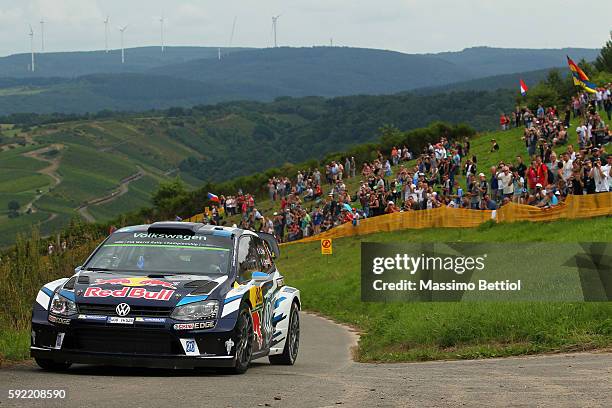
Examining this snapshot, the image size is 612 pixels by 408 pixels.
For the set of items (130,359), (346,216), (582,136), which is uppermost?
(582,136)

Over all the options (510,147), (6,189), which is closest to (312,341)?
(510,147)

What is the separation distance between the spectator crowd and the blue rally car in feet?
68.1

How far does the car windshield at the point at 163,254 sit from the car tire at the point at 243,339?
605 mm

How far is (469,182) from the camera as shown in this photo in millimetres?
38250

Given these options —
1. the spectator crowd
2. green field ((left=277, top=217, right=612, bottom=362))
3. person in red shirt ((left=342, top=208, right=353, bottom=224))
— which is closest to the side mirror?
green field ((left=277, top=217, right=612, bottom=362))

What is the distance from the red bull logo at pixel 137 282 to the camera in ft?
36.9

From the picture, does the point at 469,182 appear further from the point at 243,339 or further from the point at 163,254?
the point at 243,339

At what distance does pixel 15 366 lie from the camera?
39.6 ft

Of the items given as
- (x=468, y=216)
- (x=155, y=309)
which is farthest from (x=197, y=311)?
(x=468, y=216)

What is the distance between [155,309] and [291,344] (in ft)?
12.0

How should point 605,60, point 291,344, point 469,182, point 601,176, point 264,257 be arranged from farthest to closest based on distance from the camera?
point 605,60
point 469,182
point 601,176
point 291,344
point 264,257

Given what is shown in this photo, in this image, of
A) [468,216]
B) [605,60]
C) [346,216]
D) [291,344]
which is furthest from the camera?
[605,60]

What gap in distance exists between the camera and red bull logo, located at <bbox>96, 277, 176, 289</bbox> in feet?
36.9

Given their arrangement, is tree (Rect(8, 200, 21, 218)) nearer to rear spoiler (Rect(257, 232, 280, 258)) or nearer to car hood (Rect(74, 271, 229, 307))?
rear spoiler (Rect(257, 232, 280, 258))
